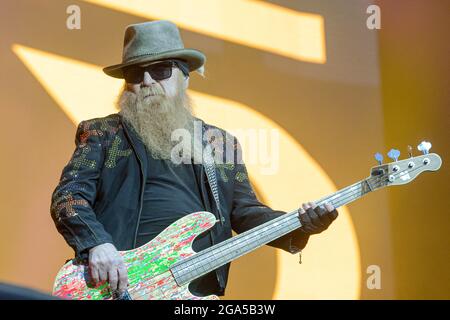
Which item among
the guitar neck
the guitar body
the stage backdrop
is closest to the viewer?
the guitar body

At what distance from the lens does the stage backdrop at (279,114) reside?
269 centimetres

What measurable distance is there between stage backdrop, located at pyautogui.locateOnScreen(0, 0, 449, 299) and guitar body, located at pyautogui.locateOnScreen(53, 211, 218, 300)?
55 cm

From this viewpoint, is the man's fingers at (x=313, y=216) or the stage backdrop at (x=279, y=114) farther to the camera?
the stage backdrop at (x=279, y=114)

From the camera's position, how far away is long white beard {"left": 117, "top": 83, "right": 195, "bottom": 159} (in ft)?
8.09

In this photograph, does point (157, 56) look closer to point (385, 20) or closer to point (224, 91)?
point (224, 91)

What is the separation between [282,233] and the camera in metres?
2.36

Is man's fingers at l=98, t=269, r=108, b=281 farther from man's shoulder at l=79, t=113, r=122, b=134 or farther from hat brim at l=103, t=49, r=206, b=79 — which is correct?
hat brim at l=103, t=49, r=206, b=79

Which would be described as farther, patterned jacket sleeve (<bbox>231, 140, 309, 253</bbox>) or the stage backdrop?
the stage backdrop

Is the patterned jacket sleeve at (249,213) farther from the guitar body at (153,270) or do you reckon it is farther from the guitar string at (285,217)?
the guitar body at (153,270)

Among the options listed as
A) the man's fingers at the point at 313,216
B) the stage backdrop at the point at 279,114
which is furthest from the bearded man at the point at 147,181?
the stage backdrop at the point at 279,114

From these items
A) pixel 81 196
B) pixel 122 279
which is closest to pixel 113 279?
pixel 122 279

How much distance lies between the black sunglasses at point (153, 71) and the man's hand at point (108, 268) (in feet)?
2.48

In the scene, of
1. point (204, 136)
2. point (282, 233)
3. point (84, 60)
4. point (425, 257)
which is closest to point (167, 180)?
point (204, 136)

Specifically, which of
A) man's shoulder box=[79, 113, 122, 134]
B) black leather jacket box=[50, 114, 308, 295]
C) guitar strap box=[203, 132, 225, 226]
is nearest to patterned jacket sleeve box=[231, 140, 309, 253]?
black leather jacket box=[50, 114, 308, 295]
